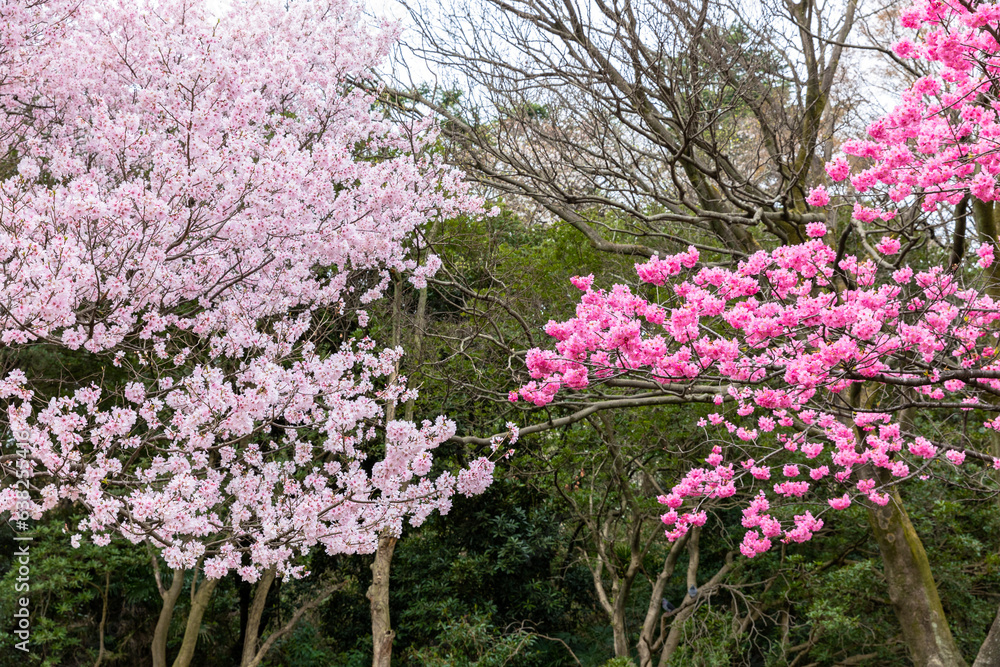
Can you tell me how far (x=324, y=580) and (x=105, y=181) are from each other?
18.1 feet

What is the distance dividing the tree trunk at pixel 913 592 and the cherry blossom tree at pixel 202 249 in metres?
2.84

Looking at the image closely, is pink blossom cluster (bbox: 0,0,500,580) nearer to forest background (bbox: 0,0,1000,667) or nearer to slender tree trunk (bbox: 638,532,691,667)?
forest background (bbox: 0,0,1000,667)

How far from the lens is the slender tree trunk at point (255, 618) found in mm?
7848

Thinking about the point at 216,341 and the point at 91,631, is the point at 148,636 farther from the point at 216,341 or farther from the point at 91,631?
the point at 216,341

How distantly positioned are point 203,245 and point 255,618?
493 centimetres

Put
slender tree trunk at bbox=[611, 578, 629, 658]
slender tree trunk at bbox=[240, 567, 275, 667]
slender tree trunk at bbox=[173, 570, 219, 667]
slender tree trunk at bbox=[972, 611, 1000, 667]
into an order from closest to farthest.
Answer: slender tree trunk at bbox=[972, 611, 1000, 667], slender tree trunk at bbox=[611, 578, 629, 658], slender tree trunk at bbox=[173, 570, 219, 667], slender tree trunk at bbox=[240, 567, 275, 667]

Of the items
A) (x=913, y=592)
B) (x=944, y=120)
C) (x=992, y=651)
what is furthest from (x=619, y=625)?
(x=944, y=120)

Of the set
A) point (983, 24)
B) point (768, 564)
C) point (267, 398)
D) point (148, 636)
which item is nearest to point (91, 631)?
point (148, 636)

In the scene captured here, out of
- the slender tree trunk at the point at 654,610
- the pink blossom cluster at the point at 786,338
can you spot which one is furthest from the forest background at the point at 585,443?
the pink blossom cluster at the point at 786,338

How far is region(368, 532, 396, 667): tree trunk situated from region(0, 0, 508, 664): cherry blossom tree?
1541 mm

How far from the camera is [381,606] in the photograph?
720 centimetres

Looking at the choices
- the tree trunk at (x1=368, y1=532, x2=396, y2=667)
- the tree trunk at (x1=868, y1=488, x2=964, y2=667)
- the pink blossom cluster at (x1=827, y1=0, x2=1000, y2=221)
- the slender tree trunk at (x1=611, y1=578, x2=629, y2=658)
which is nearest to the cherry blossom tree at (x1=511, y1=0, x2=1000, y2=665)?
the pink blossom cluster at (x1=827, y1=0, x2=1000, y2=221)

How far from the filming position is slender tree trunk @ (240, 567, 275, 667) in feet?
25.7

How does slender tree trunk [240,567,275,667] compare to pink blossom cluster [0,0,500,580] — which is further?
slender tree trunk [240,567,275,667]
